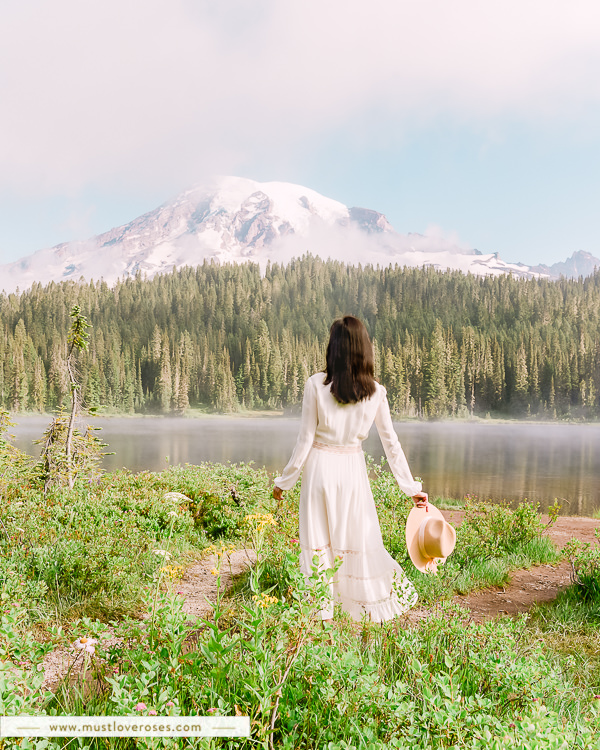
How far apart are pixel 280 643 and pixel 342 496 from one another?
5.36 ft

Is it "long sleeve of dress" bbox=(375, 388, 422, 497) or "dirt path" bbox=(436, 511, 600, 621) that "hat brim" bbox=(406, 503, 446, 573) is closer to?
"long sleeve of dress" bbox=(375, 388, 422, 497)

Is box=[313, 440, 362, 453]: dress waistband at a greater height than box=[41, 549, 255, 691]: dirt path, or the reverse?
box=[313, 440, 362, 453]: dress waistband

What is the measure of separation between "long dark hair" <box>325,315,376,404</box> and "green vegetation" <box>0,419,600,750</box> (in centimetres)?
102

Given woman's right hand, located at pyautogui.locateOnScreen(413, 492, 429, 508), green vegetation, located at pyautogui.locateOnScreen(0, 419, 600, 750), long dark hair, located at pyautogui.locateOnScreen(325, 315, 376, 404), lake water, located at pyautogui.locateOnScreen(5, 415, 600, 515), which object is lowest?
lake water, located at pyautogui.locateOnScreen(5, 415, 600, 515)

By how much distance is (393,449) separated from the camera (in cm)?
342

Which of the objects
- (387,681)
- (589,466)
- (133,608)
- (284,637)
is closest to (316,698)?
(284,637)

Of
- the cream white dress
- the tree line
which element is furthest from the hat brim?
the tree line

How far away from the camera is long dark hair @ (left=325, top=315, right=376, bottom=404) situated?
3.09 metres

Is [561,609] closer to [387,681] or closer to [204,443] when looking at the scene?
[387,681]

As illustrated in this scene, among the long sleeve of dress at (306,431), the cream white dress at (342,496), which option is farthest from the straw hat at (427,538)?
the long sleeve of dress at (306,431)

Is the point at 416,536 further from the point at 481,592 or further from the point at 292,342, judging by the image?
the point at 292,342

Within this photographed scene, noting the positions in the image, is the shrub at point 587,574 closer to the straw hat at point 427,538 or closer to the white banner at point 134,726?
the straw hat at point 427,538

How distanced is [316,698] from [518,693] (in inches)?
32.0

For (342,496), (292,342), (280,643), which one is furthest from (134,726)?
(292,342)
